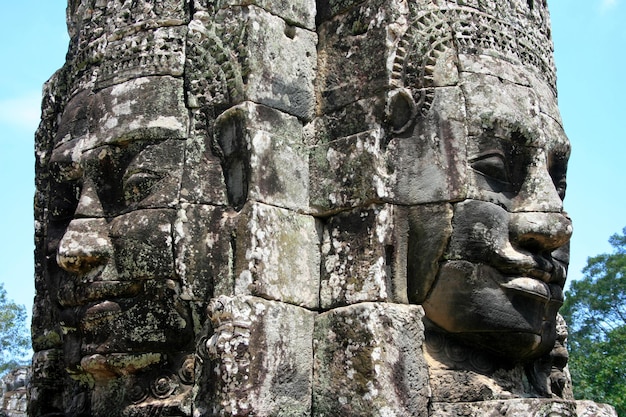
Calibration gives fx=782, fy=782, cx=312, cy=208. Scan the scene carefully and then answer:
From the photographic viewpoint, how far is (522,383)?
5.55m

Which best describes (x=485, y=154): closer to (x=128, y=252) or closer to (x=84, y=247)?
(x=128, y=252)

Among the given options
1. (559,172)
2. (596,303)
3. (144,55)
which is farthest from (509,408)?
(596,303)

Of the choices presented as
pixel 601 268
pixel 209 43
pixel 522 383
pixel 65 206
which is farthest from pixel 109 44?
pixel 601 268

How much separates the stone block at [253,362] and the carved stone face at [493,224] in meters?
0.91

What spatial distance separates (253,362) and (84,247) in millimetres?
1604

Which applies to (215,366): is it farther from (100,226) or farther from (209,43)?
(209,43)

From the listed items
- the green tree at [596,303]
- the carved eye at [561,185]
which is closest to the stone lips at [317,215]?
the carved eye at [561,185]

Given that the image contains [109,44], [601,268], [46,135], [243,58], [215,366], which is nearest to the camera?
[215,366]

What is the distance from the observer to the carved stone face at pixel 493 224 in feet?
16.8

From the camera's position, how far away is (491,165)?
5.31 meters

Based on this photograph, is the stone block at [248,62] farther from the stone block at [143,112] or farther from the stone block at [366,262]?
the stone block at [366,262]

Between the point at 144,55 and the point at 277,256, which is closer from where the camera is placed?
the point at 277,256

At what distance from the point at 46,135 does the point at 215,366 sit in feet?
11.3

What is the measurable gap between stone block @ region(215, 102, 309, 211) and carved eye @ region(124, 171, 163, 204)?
533 millimetres
